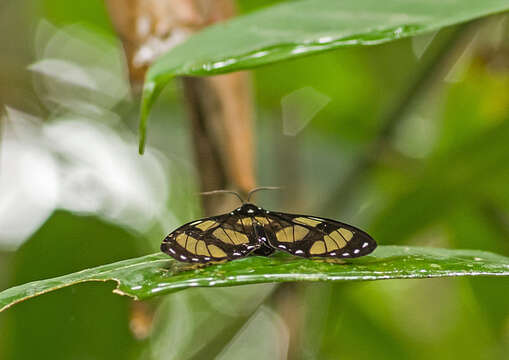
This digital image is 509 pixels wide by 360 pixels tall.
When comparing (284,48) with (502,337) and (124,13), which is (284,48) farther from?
(502,337)

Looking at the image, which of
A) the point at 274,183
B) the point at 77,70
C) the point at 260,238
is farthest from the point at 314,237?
the point at 77,70

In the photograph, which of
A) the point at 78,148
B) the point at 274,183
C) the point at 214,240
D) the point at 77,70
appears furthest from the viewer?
the point at 77,70

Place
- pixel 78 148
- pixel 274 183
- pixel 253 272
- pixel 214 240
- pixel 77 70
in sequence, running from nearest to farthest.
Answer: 1. pixel 253 272
2. pixel 214 240
3. pixel 274 183
4. pixel 78 148
5. pixel 77 70

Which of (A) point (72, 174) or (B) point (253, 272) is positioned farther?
(A) point (72, 174)

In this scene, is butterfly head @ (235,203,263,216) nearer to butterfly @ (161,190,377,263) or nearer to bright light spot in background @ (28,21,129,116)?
butterfly @ (161,190,377,263)

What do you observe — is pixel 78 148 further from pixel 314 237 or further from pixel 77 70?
pixel 314 237

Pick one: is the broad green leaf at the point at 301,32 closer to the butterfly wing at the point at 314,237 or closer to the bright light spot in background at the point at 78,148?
the butterfly wing at the point at 314,237
